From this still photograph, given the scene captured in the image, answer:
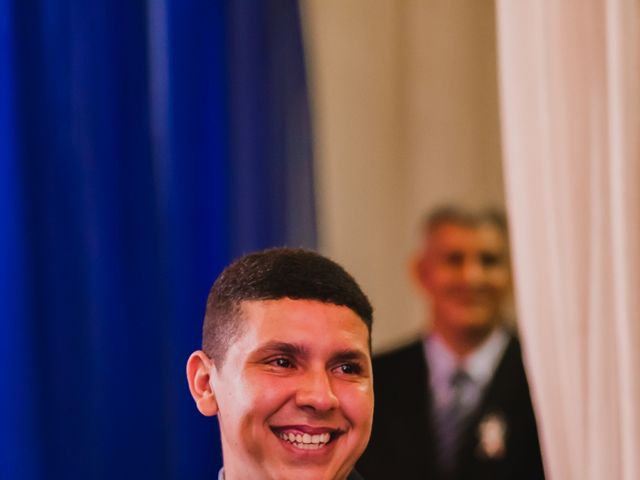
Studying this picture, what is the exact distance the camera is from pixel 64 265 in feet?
6.14

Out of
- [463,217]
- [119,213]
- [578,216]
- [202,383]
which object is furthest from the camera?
[463,217]

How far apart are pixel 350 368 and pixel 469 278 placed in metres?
1.22

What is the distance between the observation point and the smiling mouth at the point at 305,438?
1.20 metres

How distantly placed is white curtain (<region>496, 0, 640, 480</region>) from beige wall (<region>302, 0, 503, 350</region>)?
814 millimetres

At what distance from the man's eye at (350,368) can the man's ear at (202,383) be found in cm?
16

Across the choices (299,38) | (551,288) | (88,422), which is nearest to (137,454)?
(88,422)

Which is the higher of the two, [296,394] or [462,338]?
[296,394]

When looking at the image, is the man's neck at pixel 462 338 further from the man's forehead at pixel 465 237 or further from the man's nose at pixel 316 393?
the man's nose at pixel 316 393

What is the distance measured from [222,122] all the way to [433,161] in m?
0.70

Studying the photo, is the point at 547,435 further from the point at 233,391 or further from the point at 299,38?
the point at 299,38

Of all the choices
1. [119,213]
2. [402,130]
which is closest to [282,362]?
[119,213]

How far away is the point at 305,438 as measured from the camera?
1.20 m

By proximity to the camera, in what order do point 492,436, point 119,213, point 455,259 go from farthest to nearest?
point 455,259
point 492,436
point 119,213

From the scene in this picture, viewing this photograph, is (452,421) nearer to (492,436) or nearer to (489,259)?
(492,436)
